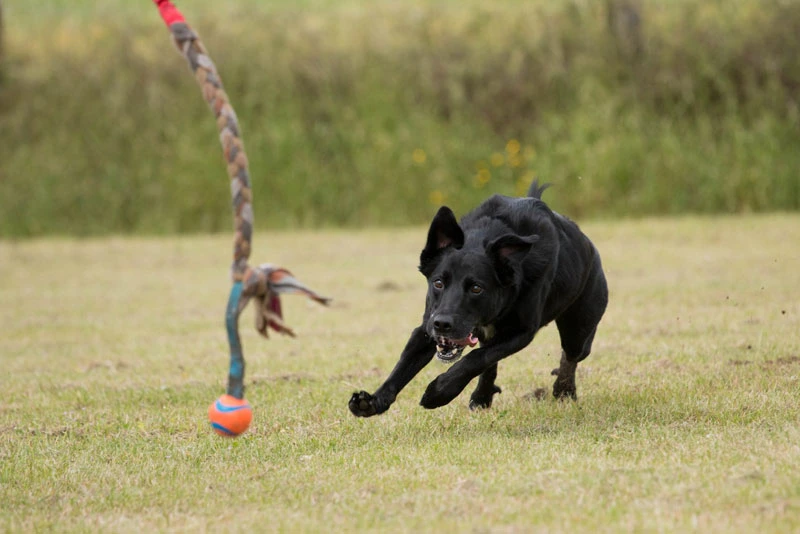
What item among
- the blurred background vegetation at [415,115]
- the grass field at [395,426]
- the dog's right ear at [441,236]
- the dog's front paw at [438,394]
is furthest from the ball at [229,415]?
the blurred background vegetation at [415,115]

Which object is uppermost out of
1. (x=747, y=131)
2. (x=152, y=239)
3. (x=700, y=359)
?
(x=747, y=131)

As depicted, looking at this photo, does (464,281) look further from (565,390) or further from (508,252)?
(565,390)

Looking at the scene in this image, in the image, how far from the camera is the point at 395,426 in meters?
4.97

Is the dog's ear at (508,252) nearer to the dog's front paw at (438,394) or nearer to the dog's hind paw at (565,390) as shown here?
the dog's front paw at (438,394)

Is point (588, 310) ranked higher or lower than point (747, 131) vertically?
lower

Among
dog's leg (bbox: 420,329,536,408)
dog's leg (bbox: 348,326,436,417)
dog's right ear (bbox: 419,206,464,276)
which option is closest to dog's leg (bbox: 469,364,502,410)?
dog's leg (bbox: 348,326,436,417)

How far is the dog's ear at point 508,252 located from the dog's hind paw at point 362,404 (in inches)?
30.1

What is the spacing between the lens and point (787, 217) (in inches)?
544

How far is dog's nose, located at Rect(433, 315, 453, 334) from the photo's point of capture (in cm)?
457

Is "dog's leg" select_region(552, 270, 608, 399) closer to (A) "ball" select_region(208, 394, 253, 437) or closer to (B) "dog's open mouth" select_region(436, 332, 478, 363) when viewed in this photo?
(B) "dog's open mouth" select_region(436, 332, 478, 363)

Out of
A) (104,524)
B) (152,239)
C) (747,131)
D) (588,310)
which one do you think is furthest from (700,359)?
(152,239)

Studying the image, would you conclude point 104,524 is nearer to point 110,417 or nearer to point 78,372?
point 110,417

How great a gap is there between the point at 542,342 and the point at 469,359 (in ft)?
9.44

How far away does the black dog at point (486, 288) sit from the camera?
184 inches
